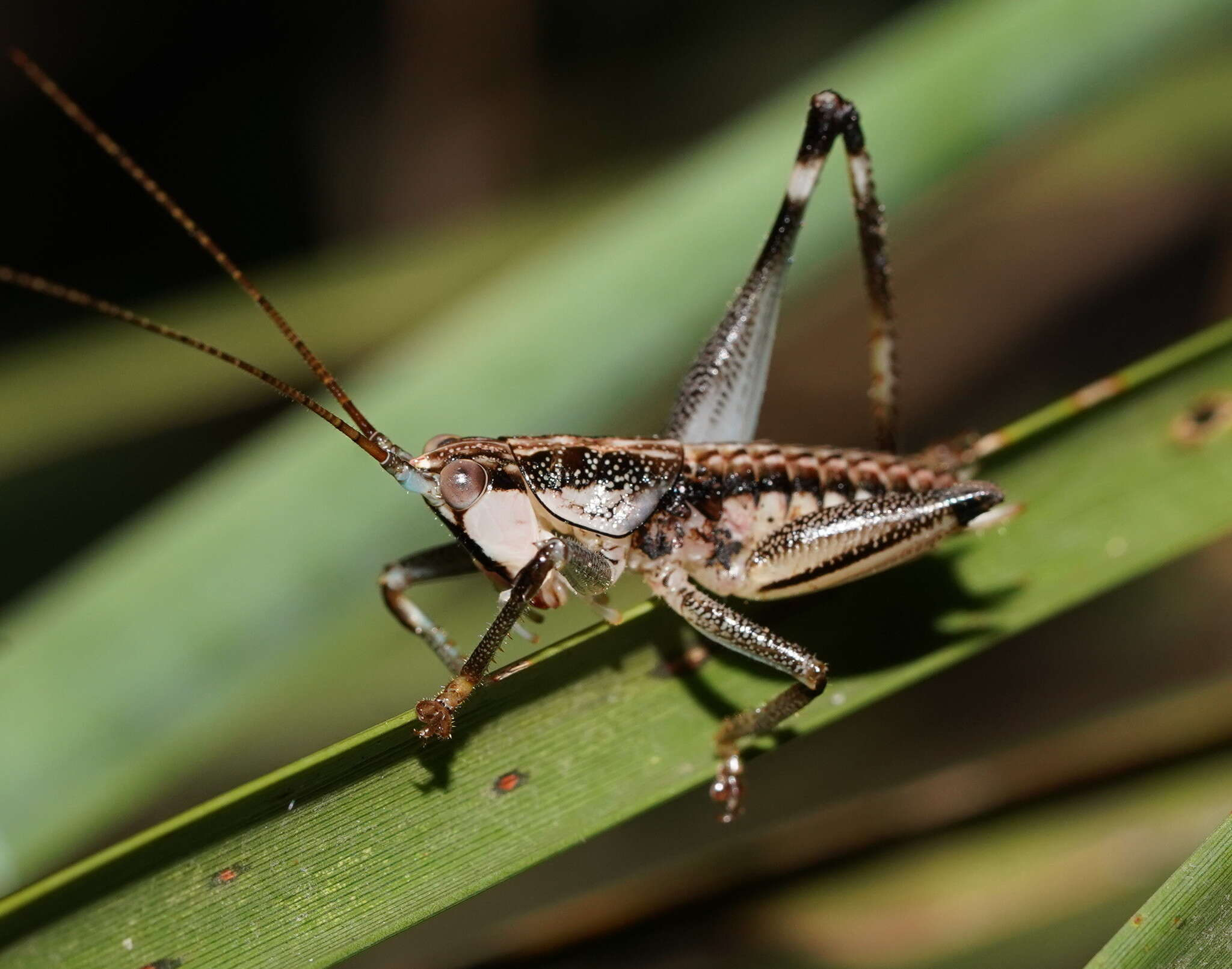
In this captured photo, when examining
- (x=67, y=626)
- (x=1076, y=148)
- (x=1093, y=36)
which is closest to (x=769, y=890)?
(x=67, y=626)

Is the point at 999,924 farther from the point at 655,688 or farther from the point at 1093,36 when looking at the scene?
the point at 1093,36

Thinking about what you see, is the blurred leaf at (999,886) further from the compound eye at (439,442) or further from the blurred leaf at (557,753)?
the compound eye at (439,442)

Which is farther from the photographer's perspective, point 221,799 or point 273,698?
point 273,698

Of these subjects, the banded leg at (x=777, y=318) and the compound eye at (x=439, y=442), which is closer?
the compound eye at (x=439, y=442)

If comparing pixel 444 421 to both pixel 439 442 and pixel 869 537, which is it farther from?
pixel 869 537

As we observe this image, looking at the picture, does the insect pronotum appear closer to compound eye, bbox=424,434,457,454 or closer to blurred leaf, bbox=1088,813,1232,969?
compound eye, bbox=424,434,457,454

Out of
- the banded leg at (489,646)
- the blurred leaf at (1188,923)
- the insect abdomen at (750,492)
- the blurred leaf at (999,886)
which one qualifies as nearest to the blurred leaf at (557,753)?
the banded leg at (489,646)
